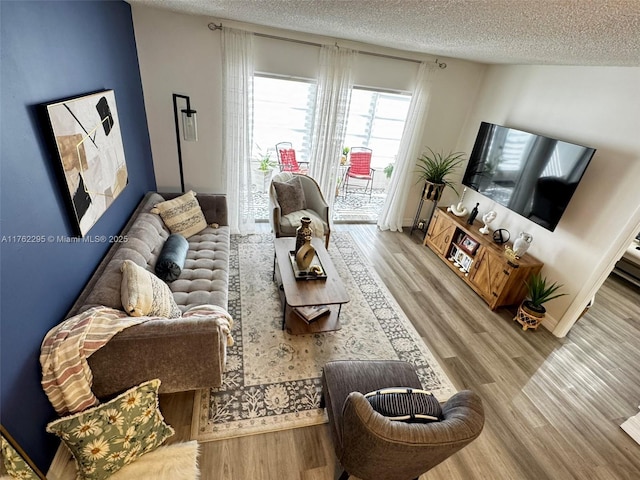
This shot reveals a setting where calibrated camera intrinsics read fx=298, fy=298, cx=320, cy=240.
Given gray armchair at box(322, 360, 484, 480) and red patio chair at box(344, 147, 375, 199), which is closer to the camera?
gray armchair at box(322, 360, 484, 480)

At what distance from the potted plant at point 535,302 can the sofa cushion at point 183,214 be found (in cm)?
346

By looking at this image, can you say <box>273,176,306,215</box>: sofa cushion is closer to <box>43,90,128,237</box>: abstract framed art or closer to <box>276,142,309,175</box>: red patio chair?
<box>276,142,309,175</box>: red patio chair

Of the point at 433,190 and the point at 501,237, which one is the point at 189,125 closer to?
the point at 433,190

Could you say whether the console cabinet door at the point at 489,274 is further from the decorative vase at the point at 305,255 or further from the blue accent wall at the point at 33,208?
the blue accent wall at the point at 33,208

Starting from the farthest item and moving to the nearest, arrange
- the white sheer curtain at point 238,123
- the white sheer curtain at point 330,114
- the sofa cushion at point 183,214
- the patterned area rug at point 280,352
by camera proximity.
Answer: the white sheer curtain at point 330,114 < the white sheer curtain at point 238,123 < the sofa cushion at point 183,214 < the patterned area rug at point 280,352

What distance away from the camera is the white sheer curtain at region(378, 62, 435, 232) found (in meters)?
3.89

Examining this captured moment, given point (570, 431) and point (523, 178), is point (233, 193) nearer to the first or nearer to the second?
point (523, 178)

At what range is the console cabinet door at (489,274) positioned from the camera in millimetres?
3127

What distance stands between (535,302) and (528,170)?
4.44 feet

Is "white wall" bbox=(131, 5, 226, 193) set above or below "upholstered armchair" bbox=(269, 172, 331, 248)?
above

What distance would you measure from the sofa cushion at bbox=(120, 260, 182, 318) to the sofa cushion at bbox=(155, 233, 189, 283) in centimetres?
32

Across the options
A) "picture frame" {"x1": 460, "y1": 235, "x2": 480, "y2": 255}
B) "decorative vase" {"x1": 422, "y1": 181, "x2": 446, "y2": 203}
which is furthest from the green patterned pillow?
"decorative vase" {"x1": 422, "y1": 181, "x2": 446, "y2": 203}

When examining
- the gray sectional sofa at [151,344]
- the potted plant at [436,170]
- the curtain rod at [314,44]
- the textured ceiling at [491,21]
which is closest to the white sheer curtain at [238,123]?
the curtain rod at [314,44]

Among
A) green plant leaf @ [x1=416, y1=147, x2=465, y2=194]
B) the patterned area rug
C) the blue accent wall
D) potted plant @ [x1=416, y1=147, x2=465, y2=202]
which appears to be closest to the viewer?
the blue accent wall
